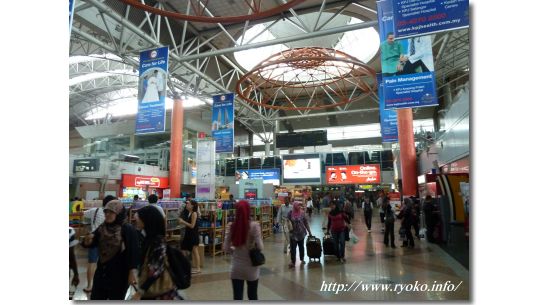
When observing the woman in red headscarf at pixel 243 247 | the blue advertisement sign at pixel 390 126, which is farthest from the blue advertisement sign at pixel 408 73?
the blue advertisement sign at pixel 390 126

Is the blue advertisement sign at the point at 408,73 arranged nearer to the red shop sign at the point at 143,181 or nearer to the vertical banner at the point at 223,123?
the vertical banner at the point at 223,123

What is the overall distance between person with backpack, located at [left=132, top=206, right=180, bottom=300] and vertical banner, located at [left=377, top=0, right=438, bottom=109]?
5.99m

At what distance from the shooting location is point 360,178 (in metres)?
24.0

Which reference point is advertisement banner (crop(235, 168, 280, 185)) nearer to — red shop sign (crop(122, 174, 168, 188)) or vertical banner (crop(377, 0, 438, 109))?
red shop sign (crop(122, 174, 168, 188))

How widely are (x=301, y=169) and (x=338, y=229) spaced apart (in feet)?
57.8

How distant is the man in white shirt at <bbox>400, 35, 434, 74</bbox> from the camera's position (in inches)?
289

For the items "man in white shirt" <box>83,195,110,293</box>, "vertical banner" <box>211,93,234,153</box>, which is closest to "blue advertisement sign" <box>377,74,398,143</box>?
"vertical banner" <box>211,93,234,153</box>

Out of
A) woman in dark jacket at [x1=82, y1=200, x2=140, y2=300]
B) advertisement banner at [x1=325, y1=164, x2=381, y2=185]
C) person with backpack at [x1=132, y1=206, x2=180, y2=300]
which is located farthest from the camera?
advertisement banner at [x1=325, y1=164, x2=381, y2=185]

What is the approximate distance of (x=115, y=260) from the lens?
3.12 metres

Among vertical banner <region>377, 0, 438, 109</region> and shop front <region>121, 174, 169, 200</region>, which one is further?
shop front <region>121, 174, 169, 200</region>

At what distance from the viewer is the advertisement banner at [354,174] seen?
2389cm

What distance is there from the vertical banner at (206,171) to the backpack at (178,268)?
10.7 metres

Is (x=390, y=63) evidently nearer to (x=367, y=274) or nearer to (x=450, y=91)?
(x=367, y=274)
